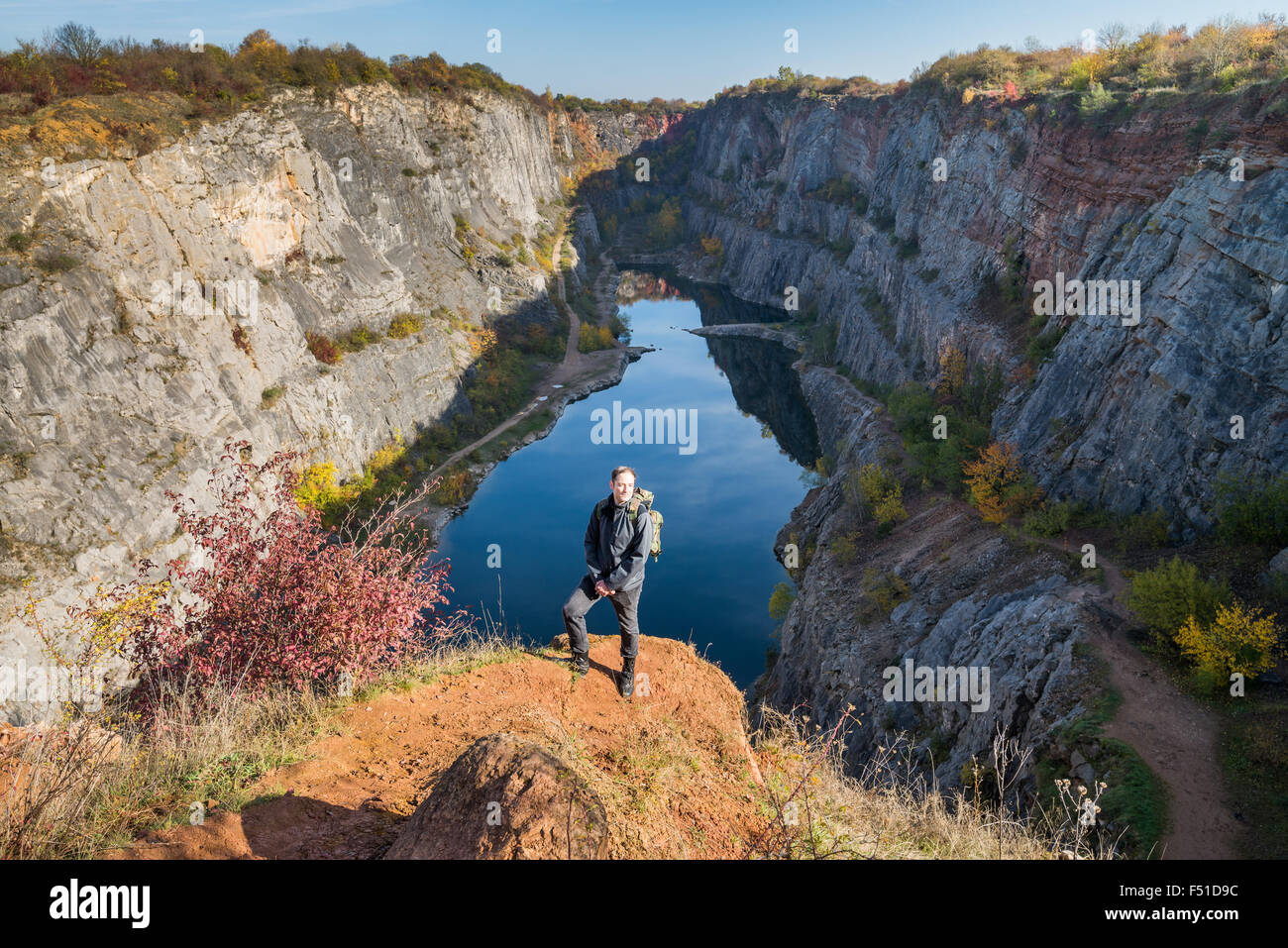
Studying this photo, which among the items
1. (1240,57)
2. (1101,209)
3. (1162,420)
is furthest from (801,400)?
(1162,420)

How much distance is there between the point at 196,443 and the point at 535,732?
2757 centimetres

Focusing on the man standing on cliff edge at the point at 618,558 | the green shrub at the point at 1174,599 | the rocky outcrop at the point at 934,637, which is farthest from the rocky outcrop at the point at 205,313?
the green shrub at the point at 1174,599

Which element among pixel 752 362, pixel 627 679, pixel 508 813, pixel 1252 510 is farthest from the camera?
pixel 752 362

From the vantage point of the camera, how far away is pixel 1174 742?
459 inches

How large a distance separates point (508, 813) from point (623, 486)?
171 inches

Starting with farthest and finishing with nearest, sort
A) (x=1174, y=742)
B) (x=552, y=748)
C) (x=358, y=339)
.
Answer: (x=358, y=339)
(x=1174, y=742)
(x=552, y=748)

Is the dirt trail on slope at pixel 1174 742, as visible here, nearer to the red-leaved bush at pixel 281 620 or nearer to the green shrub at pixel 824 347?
the red-leaved bush at pixel 281 620

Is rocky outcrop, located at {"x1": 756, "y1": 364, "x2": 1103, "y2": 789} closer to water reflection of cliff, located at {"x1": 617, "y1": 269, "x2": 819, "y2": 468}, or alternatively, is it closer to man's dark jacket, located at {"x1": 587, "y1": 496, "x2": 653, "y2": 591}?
man's dark jacket, located at {"x1": 587, "y1": 496, "x2": 653, "y2": 591}

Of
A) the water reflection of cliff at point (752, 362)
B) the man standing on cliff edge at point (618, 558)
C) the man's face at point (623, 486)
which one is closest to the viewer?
the man's face at point (623, 486)

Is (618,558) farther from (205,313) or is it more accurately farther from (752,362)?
(752,362)

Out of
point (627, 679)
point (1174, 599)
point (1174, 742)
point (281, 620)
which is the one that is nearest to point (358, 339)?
point (281, 620)

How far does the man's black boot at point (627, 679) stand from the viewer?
9.82 metres

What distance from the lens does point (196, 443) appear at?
1142 inches

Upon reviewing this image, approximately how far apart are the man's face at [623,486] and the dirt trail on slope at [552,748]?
2707mm
